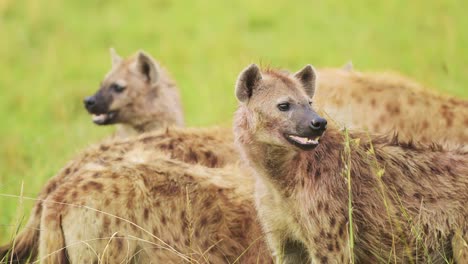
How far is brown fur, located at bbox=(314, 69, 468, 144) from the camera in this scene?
5.92m

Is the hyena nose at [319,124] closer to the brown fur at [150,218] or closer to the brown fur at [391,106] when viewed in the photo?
the brown fur at [150,218]

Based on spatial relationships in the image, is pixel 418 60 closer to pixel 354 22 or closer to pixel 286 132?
pixel 354 22

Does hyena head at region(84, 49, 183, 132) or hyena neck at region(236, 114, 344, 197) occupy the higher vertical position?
hyena neck at region(236, 114, 344, 197)

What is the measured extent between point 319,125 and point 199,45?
6535mm

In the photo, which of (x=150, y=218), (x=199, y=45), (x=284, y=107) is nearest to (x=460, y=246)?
(x=284, y=107)

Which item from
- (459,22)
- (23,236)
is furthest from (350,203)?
(459,22)

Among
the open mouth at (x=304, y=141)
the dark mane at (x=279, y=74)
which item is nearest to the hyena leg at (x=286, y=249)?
the open mouth at (x=304, y=141)

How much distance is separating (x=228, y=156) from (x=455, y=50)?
512cm

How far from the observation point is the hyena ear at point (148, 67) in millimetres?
7387

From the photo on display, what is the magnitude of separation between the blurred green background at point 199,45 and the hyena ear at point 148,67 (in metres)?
1.07

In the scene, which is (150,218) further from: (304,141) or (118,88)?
(118,88)

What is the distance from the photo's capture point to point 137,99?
738cm

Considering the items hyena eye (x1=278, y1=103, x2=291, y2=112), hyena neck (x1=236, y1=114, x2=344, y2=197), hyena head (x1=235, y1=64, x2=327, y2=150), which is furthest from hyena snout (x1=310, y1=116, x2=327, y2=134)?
hyena eye (x1=278, y1=103, x2=291, y2=112)

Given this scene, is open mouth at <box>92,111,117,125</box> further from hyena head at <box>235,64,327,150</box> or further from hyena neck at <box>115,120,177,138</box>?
hyena head at <box>235,64,327,150</box>
